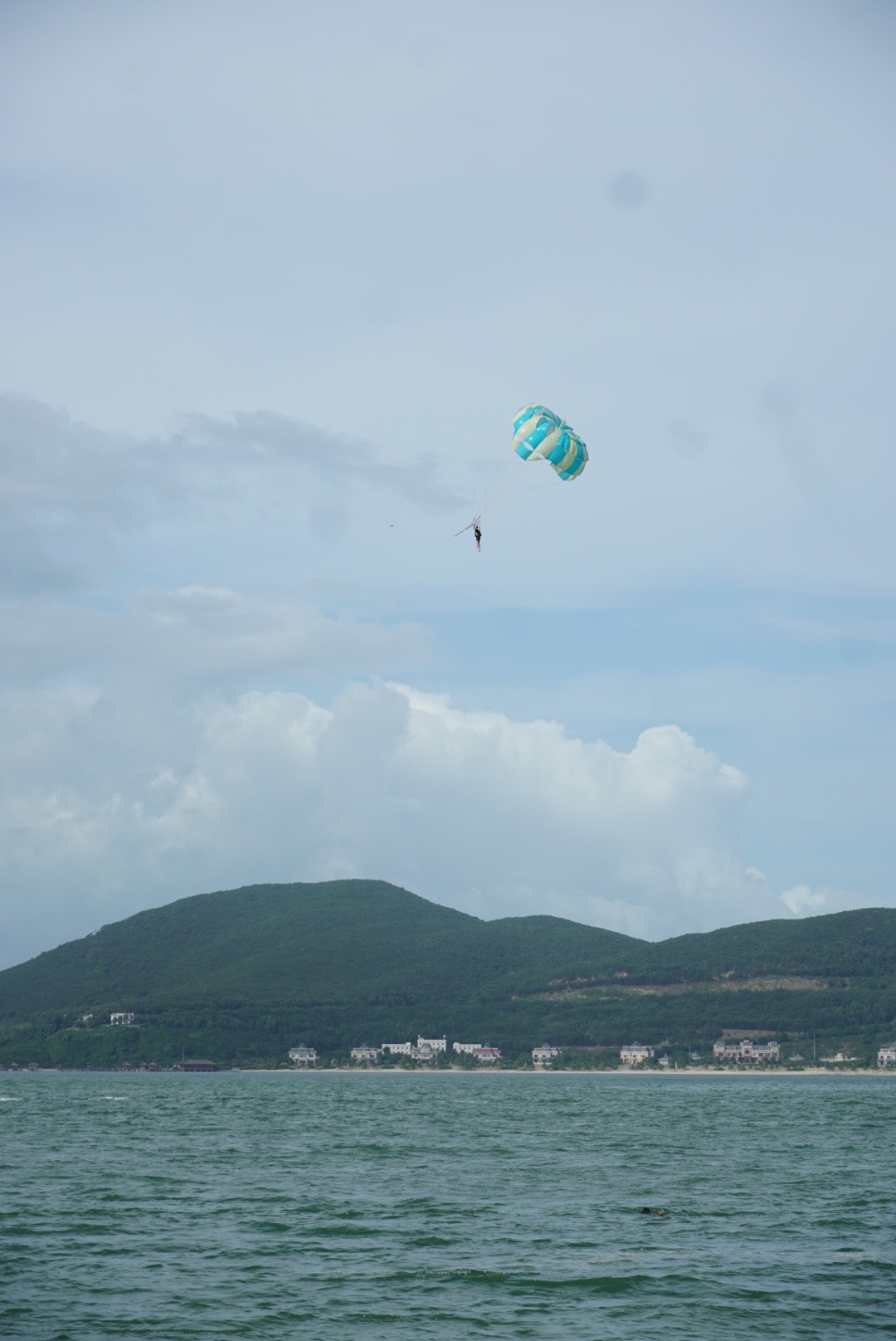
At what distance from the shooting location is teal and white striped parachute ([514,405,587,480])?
66.4 meters

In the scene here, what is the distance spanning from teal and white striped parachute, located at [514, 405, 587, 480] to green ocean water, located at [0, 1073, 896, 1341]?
35561 millimetres

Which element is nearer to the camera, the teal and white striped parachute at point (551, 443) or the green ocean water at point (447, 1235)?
the green ocean water at point (447, 1235)

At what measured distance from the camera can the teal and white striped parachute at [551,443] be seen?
6644 cm

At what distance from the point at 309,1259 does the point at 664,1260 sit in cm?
1071

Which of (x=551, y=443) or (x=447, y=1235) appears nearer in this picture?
(x=447, y=1235)

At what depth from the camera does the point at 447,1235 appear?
42.3 meters

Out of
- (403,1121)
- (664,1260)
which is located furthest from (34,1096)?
(664,1260)

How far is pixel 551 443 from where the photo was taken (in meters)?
66.5

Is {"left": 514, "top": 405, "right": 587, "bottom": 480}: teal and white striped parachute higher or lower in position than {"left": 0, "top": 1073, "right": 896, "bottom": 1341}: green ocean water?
higher

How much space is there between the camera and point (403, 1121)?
107 meters

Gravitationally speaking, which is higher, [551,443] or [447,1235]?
[551,443]

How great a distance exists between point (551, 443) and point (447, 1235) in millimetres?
39622

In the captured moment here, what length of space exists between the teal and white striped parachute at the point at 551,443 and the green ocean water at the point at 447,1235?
117ft

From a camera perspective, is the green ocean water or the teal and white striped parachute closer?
the green ocean water
